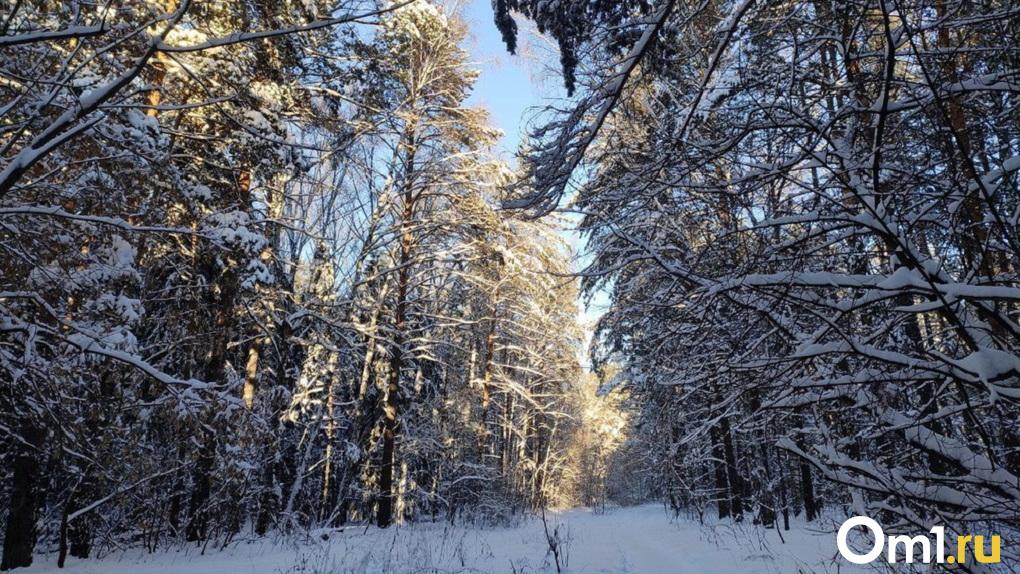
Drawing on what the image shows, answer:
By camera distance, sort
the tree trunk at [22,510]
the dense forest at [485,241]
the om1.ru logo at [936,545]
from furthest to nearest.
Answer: the tree trunk at [22,510] → the dense forest at [485,241] → the om1.ru logo at [936,545]

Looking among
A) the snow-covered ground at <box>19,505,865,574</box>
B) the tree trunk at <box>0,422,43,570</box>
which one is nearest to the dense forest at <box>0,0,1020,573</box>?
the tree trunk at <box>0,422,43,570</box>

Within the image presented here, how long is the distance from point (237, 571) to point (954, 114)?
26.8 ft

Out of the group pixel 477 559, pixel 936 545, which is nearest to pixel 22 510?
pixel 477 559

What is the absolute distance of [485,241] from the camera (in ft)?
39.7

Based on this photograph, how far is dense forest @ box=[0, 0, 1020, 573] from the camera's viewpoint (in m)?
2.37

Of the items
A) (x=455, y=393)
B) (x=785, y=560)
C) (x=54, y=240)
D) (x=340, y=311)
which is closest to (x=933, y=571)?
(x=785, y=560)

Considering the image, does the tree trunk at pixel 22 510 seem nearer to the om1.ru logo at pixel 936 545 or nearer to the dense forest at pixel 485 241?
the dense forest at pixel 485 241

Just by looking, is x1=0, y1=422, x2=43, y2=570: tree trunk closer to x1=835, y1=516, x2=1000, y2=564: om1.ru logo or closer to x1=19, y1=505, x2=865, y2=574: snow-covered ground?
x1=19, y1=505, x2=865, y2=574: snow-covered ground

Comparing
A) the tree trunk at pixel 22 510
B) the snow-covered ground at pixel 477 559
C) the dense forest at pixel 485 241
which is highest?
the dense forest at pixel 485 241

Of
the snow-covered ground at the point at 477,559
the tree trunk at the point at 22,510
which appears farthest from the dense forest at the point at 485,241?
the snow-covered ground at the point at 477,559

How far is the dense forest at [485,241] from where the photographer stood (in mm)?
2367

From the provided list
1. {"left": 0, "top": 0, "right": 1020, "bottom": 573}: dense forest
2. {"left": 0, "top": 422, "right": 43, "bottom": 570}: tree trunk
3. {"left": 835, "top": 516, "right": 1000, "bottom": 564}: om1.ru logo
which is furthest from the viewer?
{"left": 0, "top": 422, "right": 43, "bottom": 570}: tree trunk

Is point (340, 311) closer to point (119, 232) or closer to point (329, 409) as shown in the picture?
point (329, 409)

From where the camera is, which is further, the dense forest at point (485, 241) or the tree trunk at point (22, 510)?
the tree trunk at point (22, 510)
